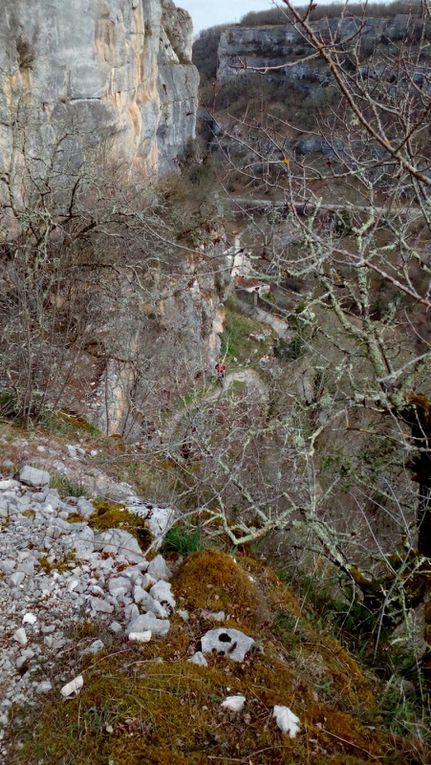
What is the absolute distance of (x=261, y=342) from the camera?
20859 millimetres

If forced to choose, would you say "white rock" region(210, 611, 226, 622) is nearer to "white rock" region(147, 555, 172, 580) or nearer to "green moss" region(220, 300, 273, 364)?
"white rock" region(147, 555, 172, 580)

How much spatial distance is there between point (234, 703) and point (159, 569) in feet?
2.78

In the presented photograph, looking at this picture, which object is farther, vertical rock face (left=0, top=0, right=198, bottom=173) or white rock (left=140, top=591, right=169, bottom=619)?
vertical rock face (left=0, top=0, right=198, bottom=173)

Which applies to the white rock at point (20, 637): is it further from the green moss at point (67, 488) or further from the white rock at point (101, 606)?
the green moss at point (67, 488)

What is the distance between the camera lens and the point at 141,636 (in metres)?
2.18

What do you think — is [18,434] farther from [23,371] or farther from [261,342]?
[261,342]

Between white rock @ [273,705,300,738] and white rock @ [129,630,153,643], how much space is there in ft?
1.92

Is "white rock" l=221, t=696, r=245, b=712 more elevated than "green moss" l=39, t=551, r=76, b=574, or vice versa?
"white rock" l=221, t=696, r=245, b=712

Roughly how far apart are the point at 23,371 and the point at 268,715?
4.69 m

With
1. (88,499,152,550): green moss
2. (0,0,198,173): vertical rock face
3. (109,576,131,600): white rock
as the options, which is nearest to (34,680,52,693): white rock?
(109,576,131,600): white rock

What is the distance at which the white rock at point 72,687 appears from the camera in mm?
1904

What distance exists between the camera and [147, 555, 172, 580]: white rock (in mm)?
2639

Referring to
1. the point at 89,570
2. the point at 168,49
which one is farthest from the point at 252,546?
the point at 168,49

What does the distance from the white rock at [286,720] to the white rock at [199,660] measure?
33cm
